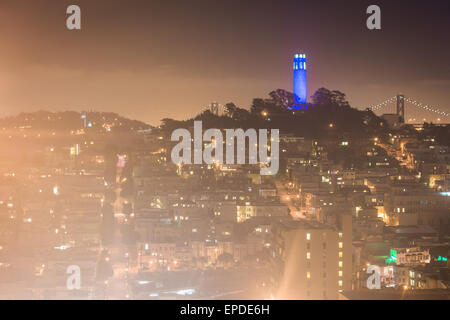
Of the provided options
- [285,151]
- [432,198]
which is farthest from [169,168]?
[432,198]

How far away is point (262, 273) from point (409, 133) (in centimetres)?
930

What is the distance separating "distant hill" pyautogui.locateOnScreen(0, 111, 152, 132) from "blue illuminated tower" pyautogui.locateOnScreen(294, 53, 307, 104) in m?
3.83

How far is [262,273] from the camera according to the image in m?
6.43

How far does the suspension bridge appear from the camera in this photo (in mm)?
18500

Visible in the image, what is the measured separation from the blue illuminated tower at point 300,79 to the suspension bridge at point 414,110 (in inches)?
198

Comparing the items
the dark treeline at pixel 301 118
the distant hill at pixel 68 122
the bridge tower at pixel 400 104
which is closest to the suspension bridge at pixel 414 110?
the bridge tower at pixel 400 104

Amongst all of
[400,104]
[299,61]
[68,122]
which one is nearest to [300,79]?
[299,61]

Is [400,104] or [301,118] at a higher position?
[400,104]

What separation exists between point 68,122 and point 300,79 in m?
6.26

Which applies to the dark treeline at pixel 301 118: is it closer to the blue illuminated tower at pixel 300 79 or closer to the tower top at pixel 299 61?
the blue illuminated tower at pixel 300 79

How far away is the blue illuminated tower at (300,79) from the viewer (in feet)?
46.6

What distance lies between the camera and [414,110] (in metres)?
20.6

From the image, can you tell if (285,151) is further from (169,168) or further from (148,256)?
(148,256)

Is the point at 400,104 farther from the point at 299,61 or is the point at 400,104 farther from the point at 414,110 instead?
the point at 299,61
